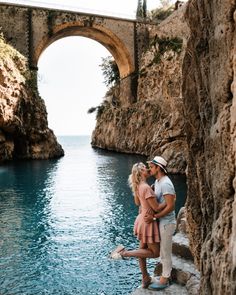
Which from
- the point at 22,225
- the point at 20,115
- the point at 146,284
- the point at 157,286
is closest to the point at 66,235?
the point at 22,225

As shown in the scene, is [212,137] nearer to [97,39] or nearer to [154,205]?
[154,205]

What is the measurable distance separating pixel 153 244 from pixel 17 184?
15.6 m

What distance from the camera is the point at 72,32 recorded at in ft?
123

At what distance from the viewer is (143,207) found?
5.14 m

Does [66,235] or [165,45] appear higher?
[165,45]

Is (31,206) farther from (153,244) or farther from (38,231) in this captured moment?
(153,244)

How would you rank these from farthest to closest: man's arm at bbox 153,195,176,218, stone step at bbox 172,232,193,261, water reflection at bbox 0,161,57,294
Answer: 1. water reflection at bbox 0,161,57,294
2. stone step at bbox 172,232,193,261
3. man's arm at bbox 153,195,176,218

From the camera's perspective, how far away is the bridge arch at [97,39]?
35.4m

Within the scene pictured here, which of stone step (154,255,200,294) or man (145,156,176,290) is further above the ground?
man (145,156,176,290)

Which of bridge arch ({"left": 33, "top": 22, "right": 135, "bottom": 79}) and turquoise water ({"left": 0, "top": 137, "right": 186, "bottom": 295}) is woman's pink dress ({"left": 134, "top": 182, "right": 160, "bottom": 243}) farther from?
bridge arch ({"left": 33, "top": 22, "right": 135, "bottom": 79})

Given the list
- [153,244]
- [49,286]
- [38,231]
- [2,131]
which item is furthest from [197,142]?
[2,131]

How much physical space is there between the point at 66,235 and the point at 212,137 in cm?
794

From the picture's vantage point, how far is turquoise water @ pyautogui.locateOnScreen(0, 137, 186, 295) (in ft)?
24.6

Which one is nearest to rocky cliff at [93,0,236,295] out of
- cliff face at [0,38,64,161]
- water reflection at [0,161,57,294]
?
water reflection at [0,161,57,294]
